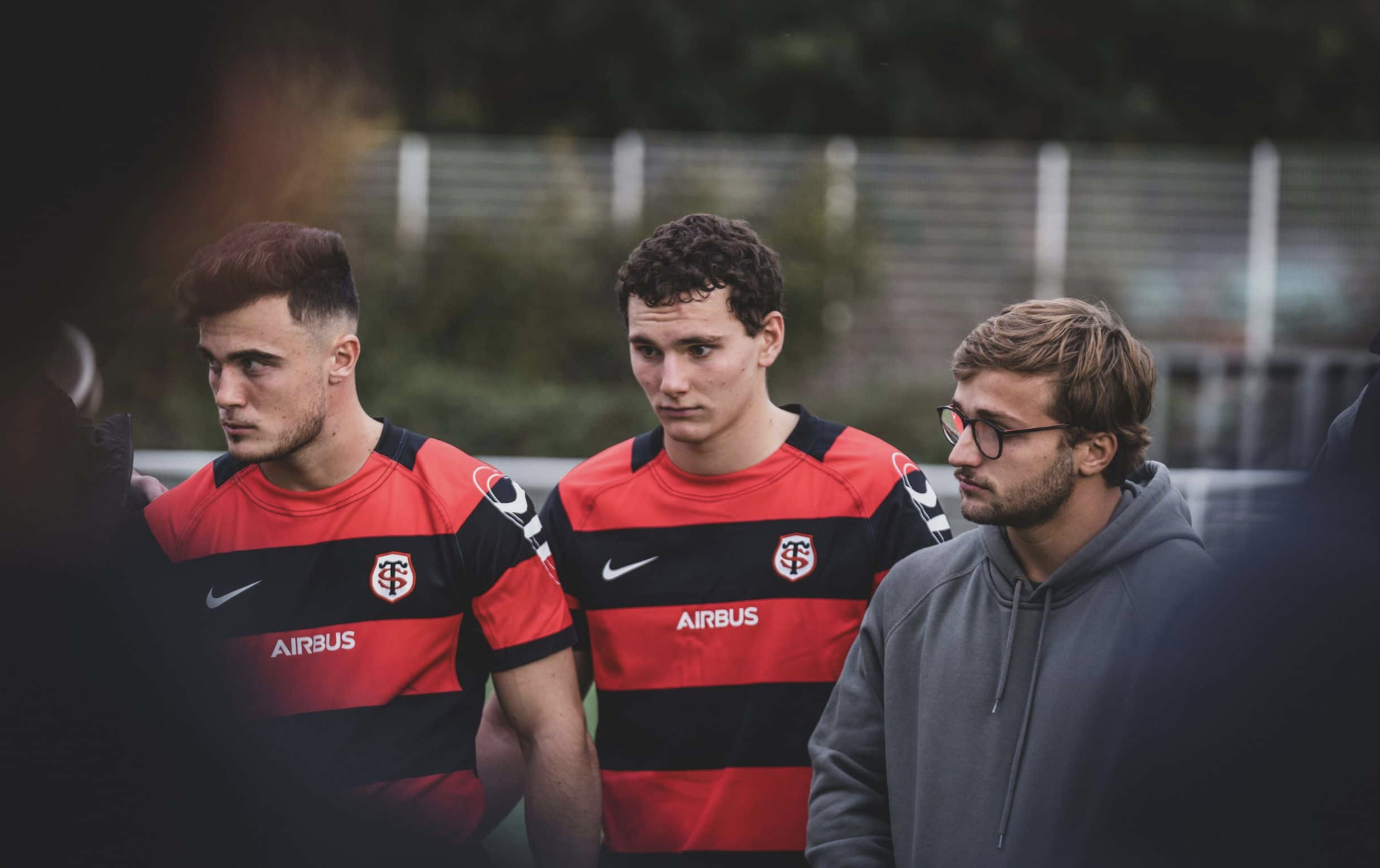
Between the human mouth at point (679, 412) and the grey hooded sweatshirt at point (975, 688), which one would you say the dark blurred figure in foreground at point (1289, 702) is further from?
the human mouth at point (679, 412)

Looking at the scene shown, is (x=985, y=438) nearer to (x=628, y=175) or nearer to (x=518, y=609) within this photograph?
(x=518, y=609)

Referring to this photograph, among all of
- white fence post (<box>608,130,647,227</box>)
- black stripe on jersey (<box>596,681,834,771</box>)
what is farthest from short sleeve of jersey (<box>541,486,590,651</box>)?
white fence post (<box>608,130,647,227</box>)

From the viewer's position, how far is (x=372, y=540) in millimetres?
2705

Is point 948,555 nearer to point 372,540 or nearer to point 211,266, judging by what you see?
point 372,540

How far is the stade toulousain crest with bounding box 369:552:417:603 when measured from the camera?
8.79ft

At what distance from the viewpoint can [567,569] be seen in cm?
307

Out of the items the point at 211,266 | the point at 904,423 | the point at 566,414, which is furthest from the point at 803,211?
the point at 211,266

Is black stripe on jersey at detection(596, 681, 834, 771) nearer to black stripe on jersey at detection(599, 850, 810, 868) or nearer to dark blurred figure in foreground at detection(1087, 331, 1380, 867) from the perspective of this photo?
black stripe on jersey at detection(599, 850, 810, 868)

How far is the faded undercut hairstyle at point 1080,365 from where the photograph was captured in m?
2.36

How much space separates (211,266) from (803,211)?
13.8m

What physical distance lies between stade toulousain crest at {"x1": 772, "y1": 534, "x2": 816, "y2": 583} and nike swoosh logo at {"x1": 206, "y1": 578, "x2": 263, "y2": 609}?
1178mm

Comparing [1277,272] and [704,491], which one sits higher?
[1277,272]

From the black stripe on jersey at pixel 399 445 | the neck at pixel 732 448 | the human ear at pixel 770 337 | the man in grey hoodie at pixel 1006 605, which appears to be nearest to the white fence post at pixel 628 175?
the human ear at pixel 770 337

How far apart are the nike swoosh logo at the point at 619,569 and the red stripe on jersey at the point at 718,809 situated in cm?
47
